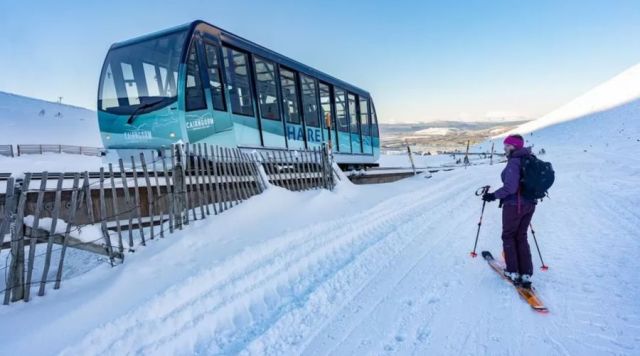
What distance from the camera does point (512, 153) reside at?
3936 millimetres

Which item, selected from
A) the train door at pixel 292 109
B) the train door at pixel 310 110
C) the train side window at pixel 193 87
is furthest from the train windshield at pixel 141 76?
the train door at pixel 310 110

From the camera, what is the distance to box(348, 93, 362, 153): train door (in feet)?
45.4

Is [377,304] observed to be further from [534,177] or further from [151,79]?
[151,79]

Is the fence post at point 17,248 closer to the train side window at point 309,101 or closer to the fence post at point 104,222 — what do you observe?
the fence post at point 104,222

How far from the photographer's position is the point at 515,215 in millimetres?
3967

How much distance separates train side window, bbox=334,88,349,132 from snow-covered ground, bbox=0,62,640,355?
710 cm

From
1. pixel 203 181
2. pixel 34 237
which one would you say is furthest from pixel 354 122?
pixel 34 237

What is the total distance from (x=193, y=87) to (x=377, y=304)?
5.83m

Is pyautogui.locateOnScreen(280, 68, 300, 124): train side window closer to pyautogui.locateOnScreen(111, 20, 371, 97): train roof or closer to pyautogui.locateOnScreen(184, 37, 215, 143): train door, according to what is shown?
pyautogui.locateOnScreen(111, 20, 371, 97): train roof

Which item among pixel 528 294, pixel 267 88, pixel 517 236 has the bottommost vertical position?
pixel 528 294

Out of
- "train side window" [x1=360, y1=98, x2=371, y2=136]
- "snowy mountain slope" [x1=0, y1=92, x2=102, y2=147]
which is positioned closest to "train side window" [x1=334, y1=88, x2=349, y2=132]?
"train side window" [x1=360, y1=98, x2=371, y2=136]

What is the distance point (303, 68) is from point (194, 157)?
238 inches

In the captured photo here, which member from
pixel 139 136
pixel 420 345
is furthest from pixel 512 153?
pixel 139 136

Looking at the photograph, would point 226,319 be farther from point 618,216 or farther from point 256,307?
point 618,216
